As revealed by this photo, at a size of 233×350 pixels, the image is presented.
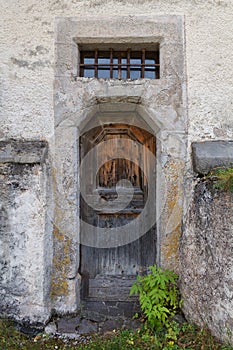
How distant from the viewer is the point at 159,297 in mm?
2654

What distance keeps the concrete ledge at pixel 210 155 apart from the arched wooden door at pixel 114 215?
2.68 feet

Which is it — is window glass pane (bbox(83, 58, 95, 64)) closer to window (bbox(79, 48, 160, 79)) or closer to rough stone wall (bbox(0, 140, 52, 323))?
window (bbox(79, 48, 160, 79))

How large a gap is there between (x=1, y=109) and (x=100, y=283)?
2.35 meters

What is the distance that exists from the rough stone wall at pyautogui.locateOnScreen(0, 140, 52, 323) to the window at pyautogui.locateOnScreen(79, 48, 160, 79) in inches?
44.4

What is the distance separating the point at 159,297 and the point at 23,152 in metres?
1.76

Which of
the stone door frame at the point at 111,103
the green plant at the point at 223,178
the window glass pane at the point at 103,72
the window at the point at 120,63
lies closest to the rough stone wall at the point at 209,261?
the green plant at the point at 223,178

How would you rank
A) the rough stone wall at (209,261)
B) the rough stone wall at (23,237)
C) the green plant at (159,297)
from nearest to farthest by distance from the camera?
the rough stone wall at (209,261)
the green plant at (159,297)
the rough stone wall at (23,237)

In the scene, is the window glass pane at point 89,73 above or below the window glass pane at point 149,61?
below

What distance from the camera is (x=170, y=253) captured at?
9.64ft

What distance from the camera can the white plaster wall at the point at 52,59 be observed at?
2.99 metres

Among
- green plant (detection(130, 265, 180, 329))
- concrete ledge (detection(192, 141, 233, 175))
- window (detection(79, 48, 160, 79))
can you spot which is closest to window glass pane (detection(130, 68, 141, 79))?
window (detection(79, 48, 160, 79))

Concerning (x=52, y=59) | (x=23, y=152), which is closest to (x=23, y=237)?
(x=23, y=152)

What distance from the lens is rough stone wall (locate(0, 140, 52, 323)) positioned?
105 inches

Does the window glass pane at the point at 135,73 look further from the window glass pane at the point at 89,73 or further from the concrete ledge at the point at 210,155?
Answer: the concrete ledge at the point at 210,155
